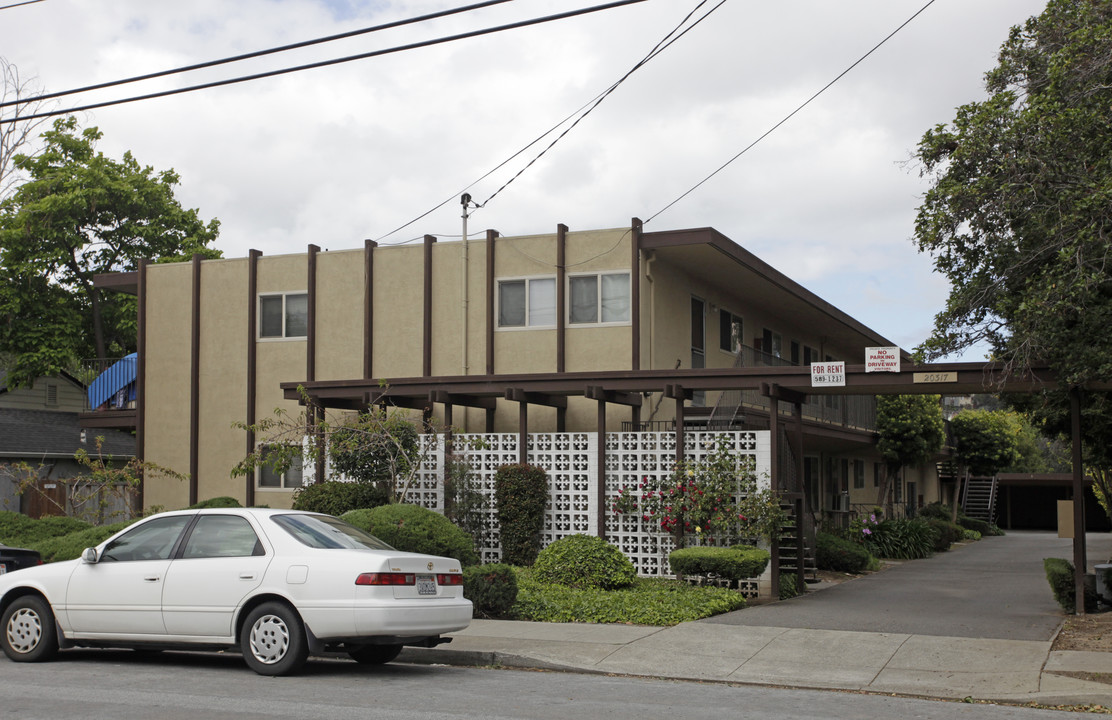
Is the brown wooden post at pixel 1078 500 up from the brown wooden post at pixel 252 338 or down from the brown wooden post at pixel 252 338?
down

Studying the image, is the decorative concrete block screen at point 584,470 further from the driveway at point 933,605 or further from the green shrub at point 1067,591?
the green shrub at point 1067,591

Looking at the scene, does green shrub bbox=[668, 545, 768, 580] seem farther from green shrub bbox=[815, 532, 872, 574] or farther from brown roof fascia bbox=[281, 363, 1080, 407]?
green shrub bbox=[815, 532, 872, 574]

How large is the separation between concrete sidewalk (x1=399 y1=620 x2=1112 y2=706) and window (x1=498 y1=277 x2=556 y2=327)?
32.7 ft

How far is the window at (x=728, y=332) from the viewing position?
25.3 metres

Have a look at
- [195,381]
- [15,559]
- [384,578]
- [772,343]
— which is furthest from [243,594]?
[772,343]

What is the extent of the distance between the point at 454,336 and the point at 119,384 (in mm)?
10764

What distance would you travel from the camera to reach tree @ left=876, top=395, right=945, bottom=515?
108ft

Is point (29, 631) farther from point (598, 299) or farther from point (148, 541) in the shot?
point (598, 299)

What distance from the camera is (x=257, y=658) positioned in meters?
9.53

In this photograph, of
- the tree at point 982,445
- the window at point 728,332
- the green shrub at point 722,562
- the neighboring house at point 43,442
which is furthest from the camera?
the tree at point 982,445

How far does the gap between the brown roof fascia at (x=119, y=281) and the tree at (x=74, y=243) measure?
8.97m

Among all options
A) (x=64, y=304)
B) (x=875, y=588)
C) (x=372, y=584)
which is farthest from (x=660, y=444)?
(x=64, y=304)

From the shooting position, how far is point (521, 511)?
59.0ft

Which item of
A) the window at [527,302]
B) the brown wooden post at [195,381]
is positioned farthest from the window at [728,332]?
the brown wooden post at [195,381]
